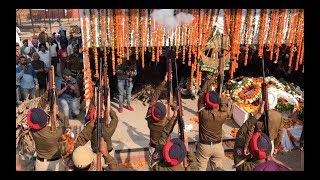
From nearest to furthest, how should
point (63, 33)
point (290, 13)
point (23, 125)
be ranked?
point (23, 125) < point (290, 13) < point (63, 33)

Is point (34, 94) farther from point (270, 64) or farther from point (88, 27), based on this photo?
point (270, 64)

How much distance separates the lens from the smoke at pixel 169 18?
28.3 ft

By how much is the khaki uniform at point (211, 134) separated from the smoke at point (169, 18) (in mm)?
2778

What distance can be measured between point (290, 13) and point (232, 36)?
1590mm

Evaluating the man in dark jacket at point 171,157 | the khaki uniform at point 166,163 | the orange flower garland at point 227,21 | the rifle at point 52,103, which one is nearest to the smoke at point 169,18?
the orange flower garland at point 227,21

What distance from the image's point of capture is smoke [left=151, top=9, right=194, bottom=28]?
8.63m

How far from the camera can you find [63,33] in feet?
44.0

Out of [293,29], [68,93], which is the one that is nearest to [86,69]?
[68,93]

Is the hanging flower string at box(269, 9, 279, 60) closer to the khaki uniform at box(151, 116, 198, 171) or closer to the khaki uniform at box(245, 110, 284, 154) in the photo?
the khaki uniform at box(245, 110, 284, 154)

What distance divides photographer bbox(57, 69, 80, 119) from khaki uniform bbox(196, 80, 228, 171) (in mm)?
3807

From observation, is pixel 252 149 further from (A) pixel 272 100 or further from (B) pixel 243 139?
Answer: (A) pixel 272 100

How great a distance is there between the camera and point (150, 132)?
6.80 metres
